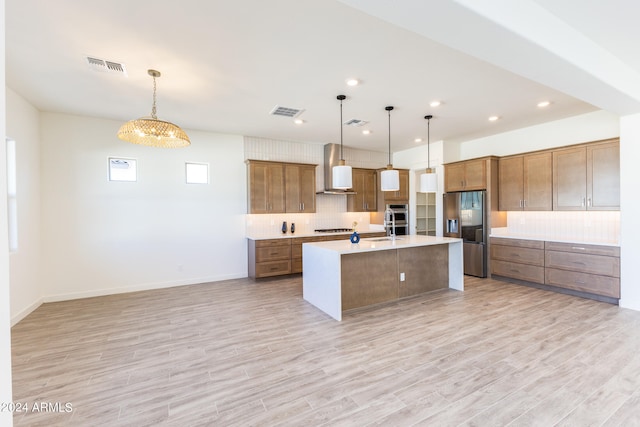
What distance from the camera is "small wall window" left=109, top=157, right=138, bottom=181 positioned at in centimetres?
485

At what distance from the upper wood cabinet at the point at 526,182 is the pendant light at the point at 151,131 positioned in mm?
5452

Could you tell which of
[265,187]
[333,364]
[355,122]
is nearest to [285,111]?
[355,122]

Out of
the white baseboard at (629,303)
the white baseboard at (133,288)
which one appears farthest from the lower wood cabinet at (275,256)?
the white baseboard at (629,303)

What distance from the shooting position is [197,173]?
18.1 ft

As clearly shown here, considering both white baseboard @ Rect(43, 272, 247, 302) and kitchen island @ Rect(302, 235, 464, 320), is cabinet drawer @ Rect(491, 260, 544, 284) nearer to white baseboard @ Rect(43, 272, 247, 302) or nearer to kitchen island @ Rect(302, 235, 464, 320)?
kitchen island @ Rect(302, 235, 464, 320)

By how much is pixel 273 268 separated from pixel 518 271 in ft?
14.4

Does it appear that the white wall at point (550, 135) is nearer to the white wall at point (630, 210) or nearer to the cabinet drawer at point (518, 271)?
the white wall at point (630, 210)

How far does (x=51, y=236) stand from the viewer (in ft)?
14.6

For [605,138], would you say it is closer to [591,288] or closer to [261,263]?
[591,288]

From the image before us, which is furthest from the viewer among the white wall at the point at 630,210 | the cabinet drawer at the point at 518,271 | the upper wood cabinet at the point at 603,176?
the cabinet drawer at the point at 518,271

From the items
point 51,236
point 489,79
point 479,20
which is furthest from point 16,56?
point 489,79

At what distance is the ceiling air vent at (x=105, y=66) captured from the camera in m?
2.87

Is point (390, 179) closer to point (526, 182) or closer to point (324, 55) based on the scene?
point (324, 55)

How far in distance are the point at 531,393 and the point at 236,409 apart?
2.14m
